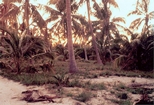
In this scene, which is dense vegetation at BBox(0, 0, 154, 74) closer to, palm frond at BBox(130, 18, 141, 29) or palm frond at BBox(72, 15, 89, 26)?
palm frond at BBox(72, 15, 89, 26)

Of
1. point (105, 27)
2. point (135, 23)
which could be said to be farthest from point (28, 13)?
point (135, 23)

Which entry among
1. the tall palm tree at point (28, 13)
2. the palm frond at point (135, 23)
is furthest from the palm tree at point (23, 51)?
the palm frond at point (135, 23)

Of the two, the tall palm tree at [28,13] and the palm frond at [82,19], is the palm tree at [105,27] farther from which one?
the tall palm tree at [28,13]

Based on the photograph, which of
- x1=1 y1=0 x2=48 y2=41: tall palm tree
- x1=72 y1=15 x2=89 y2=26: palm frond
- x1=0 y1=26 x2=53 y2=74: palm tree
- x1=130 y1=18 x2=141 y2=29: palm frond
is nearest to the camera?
x1=0 y1=26 x2=53 y2=74: palm tree

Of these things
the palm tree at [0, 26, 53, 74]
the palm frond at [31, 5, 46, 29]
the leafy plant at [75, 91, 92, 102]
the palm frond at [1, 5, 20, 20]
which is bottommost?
the leafy plant at [75, 91, 92, 102]

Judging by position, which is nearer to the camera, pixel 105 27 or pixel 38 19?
pixel 38 19

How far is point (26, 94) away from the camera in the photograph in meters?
6.30

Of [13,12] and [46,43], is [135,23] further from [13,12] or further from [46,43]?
[46,43]

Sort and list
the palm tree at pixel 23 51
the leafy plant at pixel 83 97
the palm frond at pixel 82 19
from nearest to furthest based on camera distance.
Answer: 1. the leafy plant at pixel 83 97
2. the palm tree at pixel 23 51
3. the palm frond at pixel 82 19

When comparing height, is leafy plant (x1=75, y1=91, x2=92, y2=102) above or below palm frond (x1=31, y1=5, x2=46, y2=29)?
below

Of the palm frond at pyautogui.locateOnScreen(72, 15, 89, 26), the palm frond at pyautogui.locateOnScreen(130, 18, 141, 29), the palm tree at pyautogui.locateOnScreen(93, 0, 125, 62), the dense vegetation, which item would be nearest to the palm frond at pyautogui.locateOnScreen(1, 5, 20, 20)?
the dense vegetation

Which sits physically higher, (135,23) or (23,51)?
(135,23)

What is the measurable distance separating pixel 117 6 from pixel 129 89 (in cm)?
1394

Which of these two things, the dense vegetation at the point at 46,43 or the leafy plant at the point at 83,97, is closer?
the leafy plant at the point at 83,97
